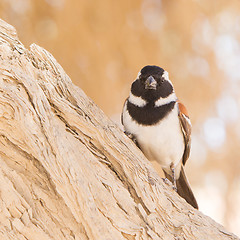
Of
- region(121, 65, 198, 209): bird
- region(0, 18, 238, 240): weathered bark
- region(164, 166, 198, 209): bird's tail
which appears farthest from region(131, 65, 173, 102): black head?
region(164, 166, 198, 209): bird's tail

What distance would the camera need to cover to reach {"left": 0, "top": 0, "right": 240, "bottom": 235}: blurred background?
3082 mm

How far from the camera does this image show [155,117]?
5.75ft

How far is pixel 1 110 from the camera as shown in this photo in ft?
3.91

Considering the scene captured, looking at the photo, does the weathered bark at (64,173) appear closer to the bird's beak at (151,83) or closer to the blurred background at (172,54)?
the bird's beak at (151,83)

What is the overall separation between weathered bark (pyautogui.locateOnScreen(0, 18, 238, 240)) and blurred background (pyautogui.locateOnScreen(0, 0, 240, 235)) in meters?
1.75

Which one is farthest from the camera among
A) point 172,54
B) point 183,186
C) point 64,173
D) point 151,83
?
point 172,54

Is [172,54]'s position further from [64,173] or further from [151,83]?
[64,173]

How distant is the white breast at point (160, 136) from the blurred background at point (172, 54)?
1484mm

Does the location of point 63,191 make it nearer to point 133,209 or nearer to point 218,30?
point 133,209

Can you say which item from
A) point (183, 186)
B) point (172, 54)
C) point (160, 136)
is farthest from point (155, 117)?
point (172, 54)

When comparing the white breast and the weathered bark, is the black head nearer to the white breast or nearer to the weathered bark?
the white breast

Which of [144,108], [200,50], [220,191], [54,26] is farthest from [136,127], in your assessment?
[220,191]

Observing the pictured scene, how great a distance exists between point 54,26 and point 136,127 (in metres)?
1.63

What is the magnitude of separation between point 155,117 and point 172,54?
6.09 ft
